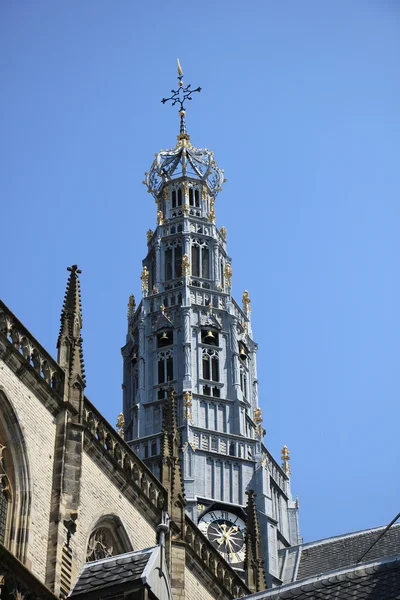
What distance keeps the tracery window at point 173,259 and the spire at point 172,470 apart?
3651 centimetres

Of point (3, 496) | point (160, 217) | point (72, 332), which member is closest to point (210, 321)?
point (160, 217)

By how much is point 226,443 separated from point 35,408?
36160 millimetres

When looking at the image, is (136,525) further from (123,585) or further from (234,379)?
(234,379)

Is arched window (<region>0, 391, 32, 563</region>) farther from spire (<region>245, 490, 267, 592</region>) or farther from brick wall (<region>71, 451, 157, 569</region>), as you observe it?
spire (<region>245, 490, 267, 592</region>)

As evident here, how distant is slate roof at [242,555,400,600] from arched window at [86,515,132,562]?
760 cm

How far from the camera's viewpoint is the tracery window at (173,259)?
66875 millimetres

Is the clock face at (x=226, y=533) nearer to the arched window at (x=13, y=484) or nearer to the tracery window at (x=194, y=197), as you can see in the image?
the tracery window at (x=194, y=197)

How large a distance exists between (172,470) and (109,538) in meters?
3.68

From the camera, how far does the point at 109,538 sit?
1033 inches

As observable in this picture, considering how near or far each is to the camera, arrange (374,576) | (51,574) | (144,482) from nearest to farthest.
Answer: (374,576) < (51,574) < (144,482)

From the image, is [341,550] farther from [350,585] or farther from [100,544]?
[350,585]

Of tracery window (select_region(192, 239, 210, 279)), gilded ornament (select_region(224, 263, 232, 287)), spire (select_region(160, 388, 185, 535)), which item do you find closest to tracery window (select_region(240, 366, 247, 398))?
gilded ornament (select_region(224, 263, 232, 287))

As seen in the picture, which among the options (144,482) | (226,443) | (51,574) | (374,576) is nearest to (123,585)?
(374,576)

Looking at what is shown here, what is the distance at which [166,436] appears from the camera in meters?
29.8
